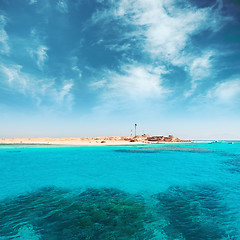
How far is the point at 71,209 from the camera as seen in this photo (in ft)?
32.0

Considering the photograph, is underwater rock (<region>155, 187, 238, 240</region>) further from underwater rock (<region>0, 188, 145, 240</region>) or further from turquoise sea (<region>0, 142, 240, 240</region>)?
underwater rock (<region>0, 188, 145, 240</region>)

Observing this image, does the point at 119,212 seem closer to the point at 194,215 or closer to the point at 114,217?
the point at 114,217

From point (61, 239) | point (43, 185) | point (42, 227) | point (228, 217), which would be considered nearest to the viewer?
point (61, 239)

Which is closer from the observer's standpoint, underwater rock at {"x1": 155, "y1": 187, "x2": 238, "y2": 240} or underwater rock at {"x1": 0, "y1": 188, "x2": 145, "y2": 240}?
underwater rock at {"x1": 0, "y1": 188, "x2": 145, "y2": 240}

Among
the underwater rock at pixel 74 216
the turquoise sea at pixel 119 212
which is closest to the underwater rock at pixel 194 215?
the turquoise sea at pixel 119 212

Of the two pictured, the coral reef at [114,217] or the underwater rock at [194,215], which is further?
the underwater rock at [194,215]

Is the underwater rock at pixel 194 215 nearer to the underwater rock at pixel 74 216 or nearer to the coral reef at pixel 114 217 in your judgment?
the coral reef at pixel 114 217

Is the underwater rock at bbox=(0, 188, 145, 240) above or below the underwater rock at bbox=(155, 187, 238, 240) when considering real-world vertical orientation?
above

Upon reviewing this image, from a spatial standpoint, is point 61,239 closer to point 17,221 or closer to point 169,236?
point 17,221

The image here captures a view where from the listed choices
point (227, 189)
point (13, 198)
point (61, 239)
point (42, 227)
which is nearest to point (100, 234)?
point (61, 239)

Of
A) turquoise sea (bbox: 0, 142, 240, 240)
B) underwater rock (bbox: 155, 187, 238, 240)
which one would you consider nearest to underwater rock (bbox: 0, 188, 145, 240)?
turquoise sea (bbox: 0, 142, 240, 240)

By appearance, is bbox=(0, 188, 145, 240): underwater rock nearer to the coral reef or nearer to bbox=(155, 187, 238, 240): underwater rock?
the coral reef

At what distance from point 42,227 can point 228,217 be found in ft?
36.2

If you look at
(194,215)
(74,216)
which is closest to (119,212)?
(74,216)
